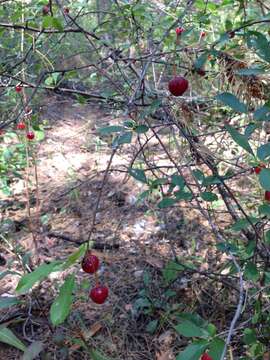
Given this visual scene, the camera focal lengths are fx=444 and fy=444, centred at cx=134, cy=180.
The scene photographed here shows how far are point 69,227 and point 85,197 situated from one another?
1.38ft

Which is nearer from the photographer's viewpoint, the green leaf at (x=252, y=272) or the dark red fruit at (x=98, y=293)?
the dark red fruit at (x=98, y=293)

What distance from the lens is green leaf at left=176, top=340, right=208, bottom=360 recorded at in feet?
3.49

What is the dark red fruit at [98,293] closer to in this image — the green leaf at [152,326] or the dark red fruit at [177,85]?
the dark red fruit at [177,85]

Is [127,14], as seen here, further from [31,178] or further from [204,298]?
[31,178]

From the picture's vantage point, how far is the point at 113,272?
2.51 meters

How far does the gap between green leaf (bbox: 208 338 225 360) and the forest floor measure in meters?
0.52

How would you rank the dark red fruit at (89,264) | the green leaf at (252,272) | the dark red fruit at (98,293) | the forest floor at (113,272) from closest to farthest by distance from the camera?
1. the dark red fruit at (89,264)
2. the dark red fruit at (98,293)
3. the green leaf at (252,272)
4. the forest floor at (113,272)

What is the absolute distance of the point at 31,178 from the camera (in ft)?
12.6

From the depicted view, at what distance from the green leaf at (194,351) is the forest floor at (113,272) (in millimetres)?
498

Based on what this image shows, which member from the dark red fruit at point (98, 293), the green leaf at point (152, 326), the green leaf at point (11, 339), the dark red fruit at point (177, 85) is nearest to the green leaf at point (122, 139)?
the dark red fruit at point (177, 85)

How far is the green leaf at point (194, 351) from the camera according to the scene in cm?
106

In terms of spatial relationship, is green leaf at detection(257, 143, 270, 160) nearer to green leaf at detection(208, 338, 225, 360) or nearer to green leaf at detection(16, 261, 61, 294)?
green leaf at detection(208, 338, 225, 360)

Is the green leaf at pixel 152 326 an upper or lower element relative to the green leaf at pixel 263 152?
lower

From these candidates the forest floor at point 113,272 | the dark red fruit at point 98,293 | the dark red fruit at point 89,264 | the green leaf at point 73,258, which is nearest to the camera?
the green leaf at point 73,258
